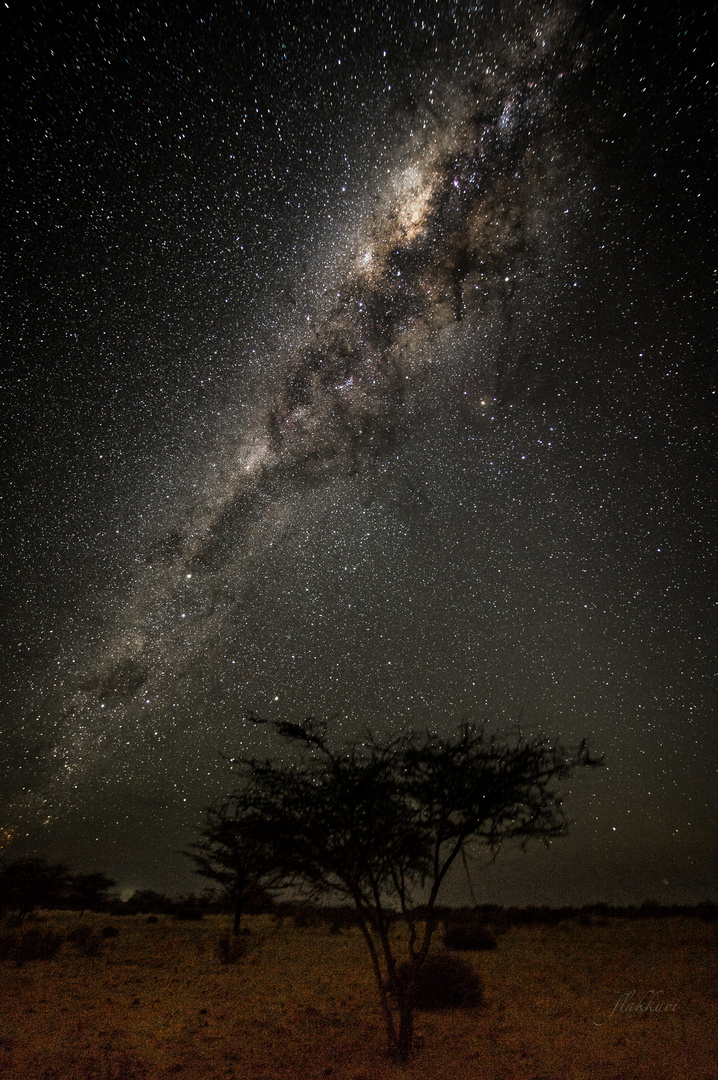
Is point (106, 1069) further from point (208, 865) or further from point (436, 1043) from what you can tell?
point (208, 865)

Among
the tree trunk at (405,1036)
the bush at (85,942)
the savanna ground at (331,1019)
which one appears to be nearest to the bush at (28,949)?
the savanna ground at (331,1019)

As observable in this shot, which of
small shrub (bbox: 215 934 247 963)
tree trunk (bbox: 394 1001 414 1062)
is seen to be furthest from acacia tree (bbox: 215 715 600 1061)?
small shrub (bbox: 215 934 247 963)

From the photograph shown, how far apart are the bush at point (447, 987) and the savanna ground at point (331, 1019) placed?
19.6 inches

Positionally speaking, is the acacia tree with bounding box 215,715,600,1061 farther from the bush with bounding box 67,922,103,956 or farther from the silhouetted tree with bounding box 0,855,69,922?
the silhouetted tree with bounding box 0,855,69,922

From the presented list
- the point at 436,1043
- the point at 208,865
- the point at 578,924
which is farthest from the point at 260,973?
the point at 578,924

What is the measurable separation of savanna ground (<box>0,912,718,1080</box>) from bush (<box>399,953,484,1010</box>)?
50 cm

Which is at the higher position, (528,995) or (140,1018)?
(140,1018)

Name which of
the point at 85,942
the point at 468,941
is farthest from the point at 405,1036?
the point at 85,942

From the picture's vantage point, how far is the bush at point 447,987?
43.8 feet

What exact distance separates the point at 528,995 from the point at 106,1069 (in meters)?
10.8

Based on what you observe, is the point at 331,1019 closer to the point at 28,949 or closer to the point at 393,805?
the point at 393,805

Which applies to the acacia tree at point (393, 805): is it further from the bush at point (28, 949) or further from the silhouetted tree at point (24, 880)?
the silhouetted tree at point (24, 880)

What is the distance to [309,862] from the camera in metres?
10.5

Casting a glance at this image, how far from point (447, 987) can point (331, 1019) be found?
3.69m
